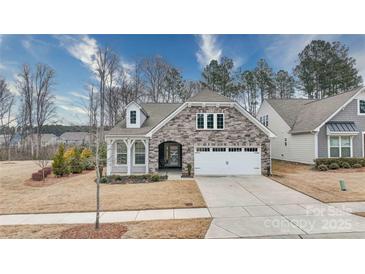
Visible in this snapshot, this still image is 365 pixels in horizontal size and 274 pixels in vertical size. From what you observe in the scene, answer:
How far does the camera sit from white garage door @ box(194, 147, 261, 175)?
13.6 metres

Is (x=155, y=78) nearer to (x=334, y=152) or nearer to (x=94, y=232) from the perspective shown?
(x=334, y=152)

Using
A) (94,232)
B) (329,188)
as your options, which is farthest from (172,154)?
(94,232)

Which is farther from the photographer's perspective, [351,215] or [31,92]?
[31,92]

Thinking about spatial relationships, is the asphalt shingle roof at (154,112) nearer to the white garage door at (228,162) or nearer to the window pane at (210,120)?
the window pane at (210,120)

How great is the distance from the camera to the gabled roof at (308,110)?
16609 mm

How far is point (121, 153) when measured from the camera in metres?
14.5

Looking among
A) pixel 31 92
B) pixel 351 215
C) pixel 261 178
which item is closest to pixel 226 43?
pixel 261 178

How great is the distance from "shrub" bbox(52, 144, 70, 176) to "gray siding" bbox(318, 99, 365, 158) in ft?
61.7

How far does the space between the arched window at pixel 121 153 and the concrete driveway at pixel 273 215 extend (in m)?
6.96

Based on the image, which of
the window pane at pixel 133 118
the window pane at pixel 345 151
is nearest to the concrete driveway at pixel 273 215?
the window pane at pixel 133 118

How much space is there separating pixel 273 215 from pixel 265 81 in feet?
86.8
